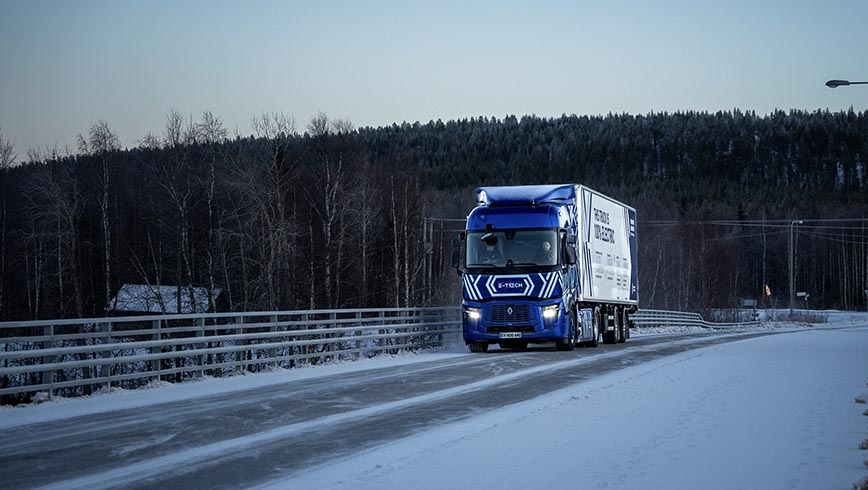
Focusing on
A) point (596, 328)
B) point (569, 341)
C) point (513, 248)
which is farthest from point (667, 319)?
point (513, 248)

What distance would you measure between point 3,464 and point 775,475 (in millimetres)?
6655

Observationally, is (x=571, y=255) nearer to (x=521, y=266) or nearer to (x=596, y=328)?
(x=521, y=266)

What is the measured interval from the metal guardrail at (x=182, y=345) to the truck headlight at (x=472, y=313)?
6.23 ft

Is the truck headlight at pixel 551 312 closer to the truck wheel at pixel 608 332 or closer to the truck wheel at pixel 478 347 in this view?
the truck wheel at pixel 478 347

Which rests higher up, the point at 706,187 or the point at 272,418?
the point at 706,187

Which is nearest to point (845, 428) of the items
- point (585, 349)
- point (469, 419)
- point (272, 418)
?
point (469, 419)

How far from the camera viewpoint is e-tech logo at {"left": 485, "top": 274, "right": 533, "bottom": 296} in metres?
25.0

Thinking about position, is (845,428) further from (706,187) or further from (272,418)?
(706,187)

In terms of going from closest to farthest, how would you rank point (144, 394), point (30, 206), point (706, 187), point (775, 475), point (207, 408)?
point (775, 475), point (207, 408), point (144, 394), point (30, 206), point (706, 187)

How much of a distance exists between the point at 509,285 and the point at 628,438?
1486cm

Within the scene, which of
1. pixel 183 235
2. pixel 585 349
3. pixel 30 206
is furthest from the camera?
pixel 30 206

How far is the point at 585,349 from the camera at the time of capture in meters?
28.6

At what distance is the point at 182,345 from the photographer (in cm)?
2589

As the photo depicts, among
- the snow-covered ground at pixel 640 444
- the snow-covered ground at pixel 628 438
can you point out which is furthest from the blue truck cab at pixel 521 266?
the snow-covered ground at pixel 640 444
